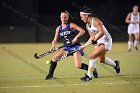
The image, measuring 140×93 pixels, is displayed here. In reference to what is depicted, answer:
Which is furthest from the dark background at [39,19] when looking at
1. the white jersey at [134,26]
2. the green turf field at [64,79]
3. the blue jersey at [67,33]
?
the blue jersey at [67,33]

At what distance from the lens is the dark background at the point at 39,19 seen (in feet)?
86.3

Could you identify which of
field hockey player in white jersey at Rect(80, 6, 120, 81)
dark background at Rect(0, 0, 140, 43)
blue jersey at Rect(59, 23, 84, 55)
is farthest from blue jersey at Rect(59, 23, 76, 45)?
dark background at Rect(0, 0, 140, 43)

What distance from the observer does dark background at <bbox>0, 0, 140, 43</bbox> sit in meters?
26.3

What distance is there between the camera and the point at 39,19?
86.5 ft

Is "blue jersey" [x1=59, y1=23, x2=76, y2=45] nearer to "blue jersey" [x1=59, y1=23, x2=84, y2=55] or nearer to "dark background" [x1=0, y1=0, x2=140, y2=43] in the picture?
"blue jersey" [x1=59, y1=23, x2=84, y2=55]

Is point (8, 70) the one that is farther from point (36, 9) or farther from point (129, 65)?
point (36, 9)

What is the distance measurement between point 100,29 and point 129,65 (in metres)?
3.86

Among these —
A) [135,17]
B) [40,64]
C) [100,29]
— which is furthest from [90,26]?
[135,17]

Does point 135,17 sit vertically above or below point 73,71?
above

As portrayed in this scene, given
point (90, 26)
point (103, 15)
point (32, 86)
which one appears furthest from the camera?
point (103, 15)

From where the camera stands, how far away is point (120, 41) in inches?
1064

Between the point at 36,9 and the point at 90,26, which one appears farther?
the point at 36,9

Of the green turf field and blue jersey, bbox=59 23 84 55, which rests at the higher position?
blue jersey, bbox=59 23 84 55

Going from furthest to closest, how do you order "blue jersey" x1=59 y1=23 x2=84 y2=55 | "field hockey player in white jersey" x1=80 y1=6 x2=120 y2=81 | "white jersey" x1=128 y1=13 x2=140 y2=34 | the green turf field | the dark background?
the dark background, "white jersey" x1=128 y1=13 x2=140 y2=34, "blue jersey" x1=59 y1=23 x2=84 y2=55, "field hockey player in white jersey" x1=80 y1=6 x2=120 y2=81, the green turf field
